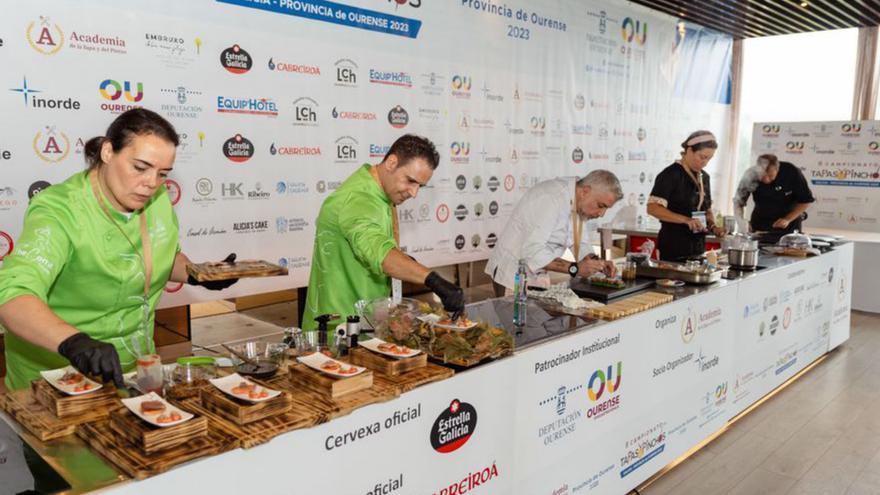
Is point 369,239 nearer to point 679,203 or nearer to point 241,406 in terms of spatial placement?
point 241,406

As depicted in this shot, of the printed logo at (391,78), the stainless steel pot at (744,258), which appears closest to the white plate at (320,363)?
the stainless steel pot at (744,258)

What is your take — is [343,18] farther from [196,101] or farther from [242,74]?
[196,101]

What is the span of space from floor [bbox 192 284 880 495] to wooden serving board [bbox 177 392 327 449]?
23.3 inches

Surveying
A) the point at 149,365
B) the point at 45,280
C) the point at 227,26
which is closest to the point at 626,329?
the point at 149,365

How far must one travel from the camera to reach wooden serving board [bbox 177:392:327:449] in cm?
131

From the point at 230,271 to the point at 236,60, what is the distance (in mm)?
2414

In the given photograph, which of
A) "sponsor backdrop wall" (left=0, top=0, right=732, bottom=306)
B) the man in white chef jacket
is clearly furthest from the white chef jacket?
"sponsor backdrop wall" (left=0, top=0, right=732, bottom=306)

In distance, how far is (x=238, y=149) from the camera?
385 centimetres

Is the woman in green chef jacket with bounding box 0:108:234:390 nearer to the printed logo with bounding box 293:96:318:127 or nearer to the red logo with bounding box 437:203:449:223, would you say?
the printed logo with bounding box 293:96:318:127

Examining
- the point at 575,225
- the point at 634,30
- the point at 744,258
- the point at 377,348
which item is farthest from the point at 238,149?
the point at 634,30

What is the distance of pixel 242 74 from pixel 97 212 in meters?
2.42

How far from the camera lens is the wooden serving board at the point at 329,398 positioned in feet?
4.75

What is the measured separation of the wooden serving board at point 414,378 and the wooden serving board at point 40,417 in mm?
650

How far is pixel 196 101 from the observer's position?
3660 mm
